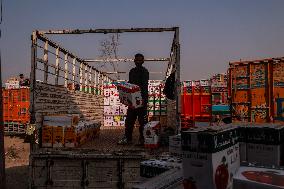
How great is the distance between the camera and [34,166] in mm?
5438

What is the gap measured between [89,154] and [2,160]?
1983 mm

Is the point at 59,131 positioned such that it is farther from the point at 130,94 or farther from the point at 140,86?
the point at 140,86

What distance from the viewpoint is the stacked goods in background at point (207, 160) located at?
→ 7.55ft

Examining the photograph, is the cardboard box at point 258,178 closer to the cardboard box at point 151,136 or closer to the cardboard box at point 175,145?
the cardboard box at point 175,145

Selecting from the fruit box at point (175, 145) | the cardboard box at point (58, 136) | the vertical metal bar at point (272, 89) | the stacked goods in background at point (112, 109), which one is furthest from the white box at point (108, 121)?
the fruit box at point (175, 145)

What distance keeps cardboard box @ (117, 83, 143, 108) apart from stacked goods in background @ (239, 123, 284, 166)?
11.7 ft

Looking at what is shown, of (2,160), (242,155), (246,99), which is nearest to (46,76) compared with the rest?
(2,160)

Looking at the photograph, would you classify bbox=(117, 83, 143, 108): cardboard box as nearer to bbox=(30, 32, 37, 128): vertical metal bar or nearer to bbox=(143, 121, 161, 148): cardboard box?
bbox=(143, 121, 161, 148): cardboard box

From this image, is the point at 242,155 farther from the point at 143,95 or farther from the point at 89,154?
the point at 143,95

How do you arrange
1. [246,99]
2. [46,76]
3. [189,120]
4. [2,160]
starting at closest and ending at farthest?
[2,160], [46,76], [246,99], [189,120]

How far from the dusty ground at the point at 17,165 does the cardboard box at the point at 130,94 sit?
4.52 metres

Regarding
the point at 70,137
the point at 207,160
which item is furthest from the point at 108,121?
the point at 207,160

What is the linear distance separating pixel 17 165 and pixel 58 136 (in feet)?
21.4

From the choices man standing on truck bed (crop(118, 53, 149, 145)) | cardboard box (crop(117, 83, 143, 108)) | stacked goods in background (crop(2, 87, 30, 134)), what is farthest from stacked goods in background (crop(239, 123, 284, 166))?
stacked goods in background (crop(2, 87, 30, 134))
